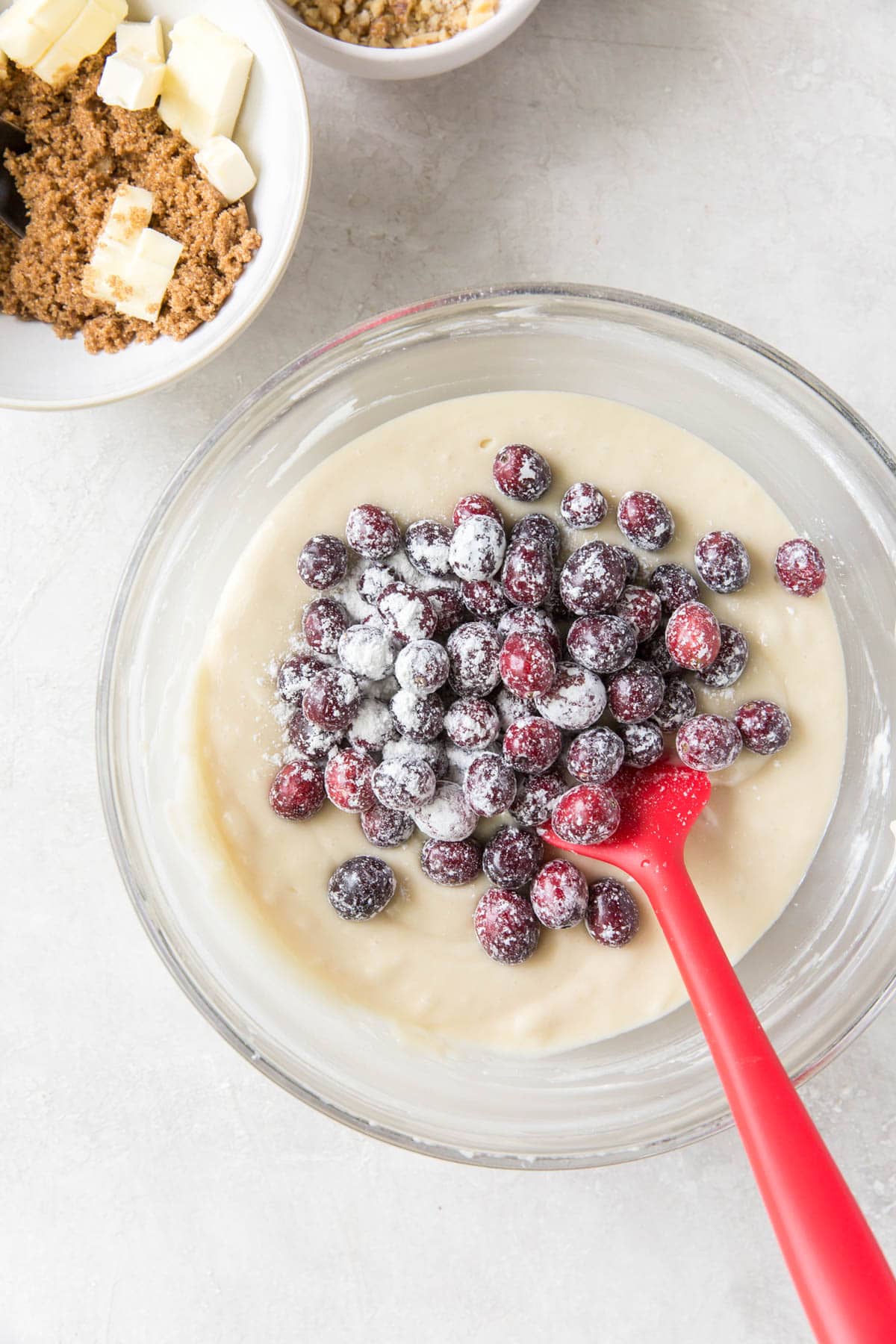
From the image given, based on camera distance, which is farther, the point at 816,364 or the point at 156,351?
the point at 816,364

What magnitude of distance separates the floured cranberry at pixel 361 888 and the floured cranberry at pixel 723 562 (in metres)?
0.62

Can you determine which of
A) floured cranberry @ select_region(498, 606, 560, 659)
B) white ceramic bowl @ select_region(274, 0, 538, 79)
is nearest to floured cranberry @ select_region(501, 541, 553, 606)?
floured cranberry @ select_region(498, 606, 560, 659)

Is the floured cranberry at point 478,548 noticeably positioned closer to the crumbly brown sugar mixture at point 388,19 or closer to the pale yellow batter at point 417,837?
the pale yellow batter at point 417,837

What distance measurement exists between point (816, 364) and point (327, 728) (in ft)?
3.23

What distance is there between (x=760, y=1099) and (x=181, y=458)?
4.06 feet

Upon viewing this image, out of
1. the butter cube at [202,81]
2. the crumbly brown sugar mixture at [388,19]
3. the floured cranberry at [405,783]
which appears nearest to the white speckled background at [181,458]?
A: the crumbly brown sugar mixture at [388,19]

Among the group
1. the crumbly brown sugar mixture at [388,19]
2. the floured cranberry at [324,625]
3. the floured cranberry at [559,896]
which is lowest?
the floured cranberry at [559,896]

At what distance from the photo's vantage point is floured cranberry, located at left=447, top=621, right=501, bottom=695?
138 centimetres

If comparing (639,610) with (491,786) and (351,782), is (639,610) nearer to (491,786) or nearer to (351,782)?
(491,786)

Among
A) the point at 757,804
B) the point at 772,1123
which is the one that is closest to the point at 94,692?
the point at 757,804

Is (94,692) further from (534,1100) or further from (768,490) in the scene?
(768,490)

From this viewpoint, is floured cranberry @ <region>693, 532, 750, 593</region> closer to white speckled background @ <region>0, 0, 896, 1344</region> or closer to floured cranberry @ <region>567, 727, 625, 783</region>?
A: floured cranberry @ <region>567, 727, 625, 783</region>

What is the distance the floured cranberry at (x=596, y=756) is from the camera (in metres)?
1.33

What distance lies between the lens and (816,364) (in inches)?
64.3
